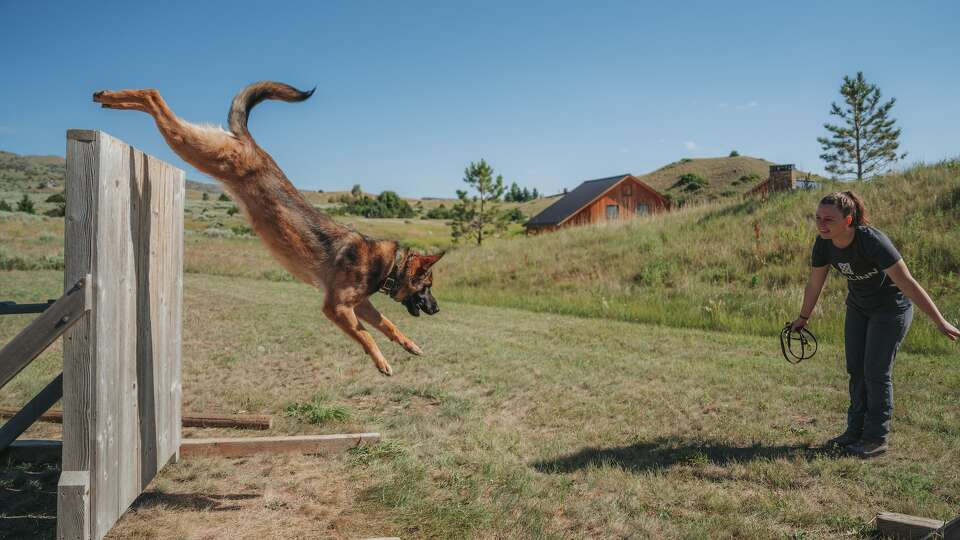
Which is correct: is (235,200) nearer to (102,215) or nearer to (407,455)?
(102,215)

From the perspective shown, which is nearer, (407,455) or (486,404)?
(407,455)

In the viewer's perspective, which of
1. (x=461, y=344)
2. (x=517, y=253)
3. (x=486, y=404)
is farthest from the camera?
(x=517, y=253)

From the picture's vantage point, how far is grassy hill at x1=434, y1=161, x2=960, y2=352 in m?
13.8

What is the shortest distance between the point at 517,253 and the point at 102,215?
2278 cm

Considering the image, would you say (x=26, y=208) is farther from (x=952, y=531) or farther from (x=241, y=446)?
(x=952, y=531)

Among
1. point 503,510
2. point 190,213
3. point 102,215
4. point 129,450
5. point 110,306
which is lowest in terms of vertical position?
point 503,510

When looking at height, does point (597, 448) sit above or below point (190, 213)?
below

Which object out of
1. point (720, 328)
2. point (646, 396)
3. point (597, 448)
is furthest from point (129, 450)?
point (720, 328)

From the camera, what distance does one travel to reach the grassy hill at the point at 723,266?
1379cm

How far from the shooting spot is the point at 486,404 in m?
8.11

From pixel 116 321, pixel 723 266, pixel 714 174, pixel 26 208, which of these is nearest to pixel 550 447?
pixel 116 321

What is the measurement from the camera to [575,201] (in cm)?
4869

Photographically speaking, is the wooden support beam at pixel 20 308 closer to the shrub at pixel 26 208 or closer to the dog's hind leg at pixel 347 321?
the dog's hind leg at pixel 347 321

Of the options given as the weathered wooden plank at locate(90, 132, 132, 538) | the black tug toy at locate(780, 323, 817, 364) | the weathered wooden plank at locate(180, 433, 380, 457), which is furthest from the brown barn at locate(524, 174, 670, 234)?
the weathered wooden plank at locate(90, 132, 132, 538)
